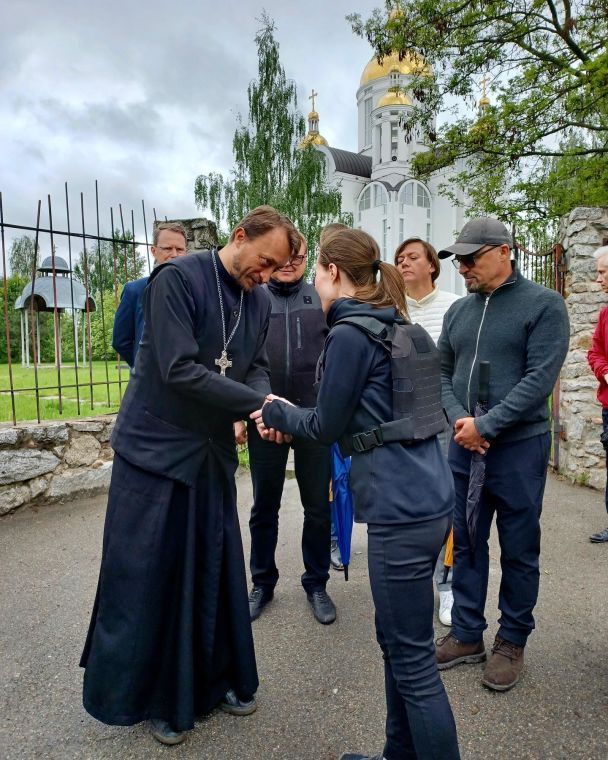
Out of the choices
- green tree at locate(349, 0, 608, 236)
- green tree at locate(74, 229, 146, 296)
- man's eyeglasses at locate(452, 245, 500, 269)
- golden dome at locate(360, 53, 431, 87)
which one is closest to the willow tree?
golden dome at locate(360, 53, 431, 87)

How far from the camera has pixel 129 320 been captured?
4859mm

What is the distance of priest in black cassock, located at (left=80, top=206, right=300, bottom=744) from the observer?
7.56ft

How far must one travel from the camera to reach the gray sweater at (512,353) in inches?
106

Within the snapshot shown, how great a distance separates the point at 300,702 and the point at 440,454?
4.80ft

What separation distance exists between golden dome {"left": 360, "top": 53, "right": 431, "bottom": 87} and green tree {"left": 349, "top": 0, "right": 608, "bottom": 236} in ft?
0.62

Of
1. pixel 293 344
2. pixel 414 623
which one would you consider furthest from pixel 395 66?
pixel 414 623

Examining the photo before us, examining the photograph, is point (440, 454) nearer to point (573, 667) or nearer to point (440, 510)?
point (440, 510)

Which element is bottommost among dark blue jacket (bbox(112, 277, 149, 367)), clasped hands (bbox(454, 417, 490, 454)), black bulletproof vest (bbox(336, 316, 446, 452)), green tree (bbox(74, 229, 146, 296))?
clasped hands (bbox(454, 417, 490, 454))

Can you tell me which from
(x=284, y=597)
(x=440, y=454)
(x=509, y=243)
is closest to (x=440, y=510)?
(x=440, y=454)

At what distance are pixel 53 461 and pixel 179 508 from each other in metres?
3.68

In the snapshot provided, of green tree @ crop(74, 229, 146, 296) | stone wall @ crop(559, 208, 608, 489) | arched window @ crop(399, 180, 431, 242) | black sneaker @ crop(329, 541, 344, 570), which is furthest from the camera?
arched window @ crop(399, 180, 431, 242)

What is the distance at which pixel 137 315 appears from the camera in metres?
4.80

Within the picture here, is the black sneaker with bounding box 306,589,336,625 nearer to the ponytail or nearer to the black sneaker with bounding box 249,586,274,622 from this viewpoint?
the black sneaker with bounding box 249,586,274,622

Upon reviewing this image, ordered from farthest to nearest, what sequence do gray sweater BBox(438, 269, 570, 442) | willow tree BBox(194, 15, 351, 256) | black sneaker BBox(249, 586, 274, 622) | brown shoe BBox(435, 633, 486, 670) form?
willow tree BBox(194, 15, 351, 256), black sneaker BBox(249, 586, 274, 622), brown shoe BBox(435, 633, 486, 670), gray sweater BBox(438, 269, 570, 442)
